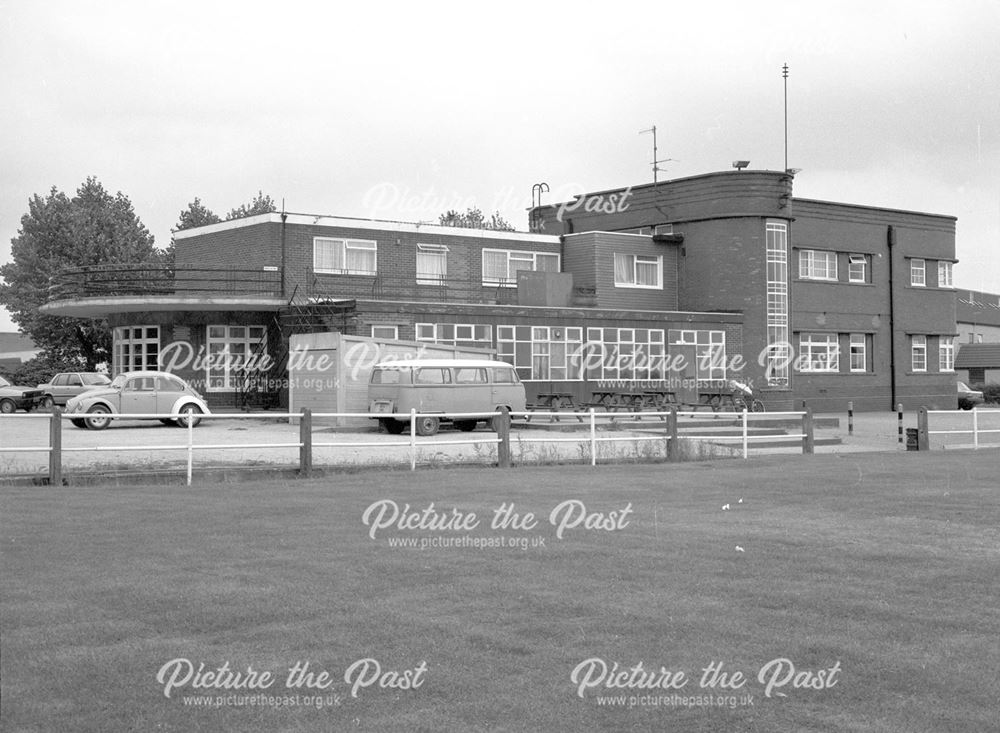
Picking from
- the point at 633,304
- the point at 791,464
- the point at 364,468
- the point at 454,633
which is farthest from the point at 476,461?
the point at 633,304

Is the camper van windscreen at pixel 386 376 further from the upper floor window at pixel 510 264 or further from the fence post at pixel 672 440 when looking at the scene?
the upper floor window at pixel 510 264

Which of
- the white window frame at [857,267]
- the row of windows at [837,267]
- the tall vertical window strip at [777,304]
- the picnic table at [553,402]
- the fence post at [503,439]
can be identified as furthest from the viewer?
the white window frame at [857,267]

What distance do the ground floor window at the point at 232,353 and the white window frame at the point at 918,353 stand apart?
3123 centimetres

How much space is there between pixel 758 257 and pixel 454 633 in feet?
137

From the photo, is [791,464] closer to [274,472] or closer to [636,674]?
[274,472]

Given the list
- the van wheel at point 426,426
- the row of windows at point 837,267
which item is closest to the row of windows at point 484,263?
the row of windows at point 837,267

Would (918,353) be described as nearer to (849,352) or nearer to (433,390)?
(849,352)

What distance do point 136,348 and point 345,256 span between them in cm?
822

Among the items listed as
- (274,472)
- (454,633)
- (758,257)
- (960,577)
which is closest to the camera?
(454,633)

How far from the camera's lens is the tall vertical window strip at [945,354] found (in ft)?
186

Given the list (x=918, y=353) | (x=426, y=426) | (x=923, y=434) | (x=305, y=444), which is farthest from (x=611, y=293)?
(x=305, y=444)

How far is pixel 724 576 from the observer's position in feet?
30.0

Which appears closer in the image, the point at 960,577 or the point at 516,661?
the point at 516,661

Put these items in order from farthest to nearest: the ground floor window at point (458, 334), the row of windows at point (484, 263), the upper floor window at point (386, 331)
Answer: the row of windows at point (484, 263)
the ground floor window at point (458, 334)
the upper floor window at point (386, 331)
